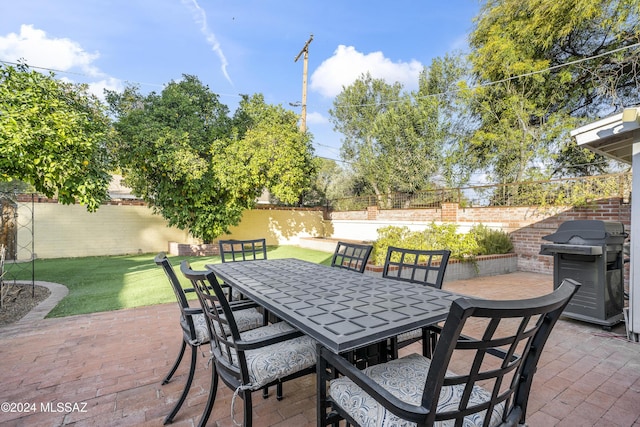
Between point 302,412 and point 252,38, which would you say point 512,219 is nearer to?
point 302,412

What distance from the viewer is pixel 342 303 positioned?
5.52 ft

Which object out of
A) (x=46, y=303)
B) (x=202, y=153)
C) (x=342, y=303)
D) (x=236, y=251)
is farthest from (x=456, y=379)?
(x=202, y=153)

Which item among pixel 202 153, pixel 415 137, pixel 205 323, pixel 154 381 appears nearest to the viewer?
pixel 205 323

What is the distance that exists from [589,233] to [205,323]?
3.95 meters

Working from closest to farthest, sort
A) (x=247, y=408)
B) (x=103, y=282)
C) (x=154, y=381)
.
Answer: (x=247, y=408) < (x=154, y=381) < (x=103, y=282)

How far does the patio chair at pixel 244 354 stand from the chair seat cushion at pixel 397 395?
304mm

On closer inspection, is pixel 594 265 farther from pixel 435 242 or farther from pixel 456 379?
pixel 456 379

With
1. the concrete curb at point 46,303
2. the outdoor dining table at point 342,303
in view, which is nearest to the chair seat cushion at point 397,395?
the outdoor dining table at point 342,303

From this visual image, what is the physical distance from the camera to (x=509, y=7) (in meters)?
9.24

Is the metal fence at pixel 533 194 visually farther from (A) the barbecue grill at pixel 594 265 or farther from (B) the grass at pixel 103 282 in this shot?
(B) the grass at pixel 103 282

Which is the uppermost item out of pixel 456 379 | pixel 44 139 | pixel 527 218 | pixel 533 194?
pixel 44 139

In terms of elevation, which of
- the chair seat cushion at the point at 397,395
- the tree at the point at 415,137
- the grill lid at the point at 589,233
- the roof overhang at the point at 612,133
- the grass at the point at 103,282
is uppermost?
the tree at the point at 415,137

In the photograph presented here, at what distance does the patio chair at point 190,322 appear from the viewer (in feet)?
6.35

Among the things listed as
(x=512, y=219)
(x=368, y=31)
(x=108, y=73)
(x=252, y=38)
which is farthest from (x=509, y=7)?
(x=108, y=73)
